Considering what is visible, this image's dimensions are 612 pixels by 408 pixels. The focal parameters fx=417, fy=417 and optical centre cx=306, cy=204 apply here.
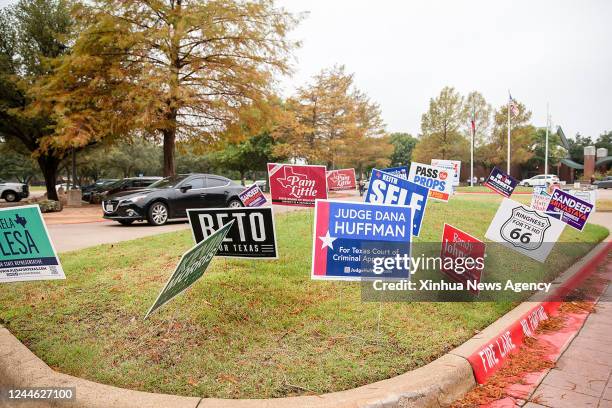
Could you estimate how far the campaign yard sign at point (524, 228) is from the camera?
5734 mm

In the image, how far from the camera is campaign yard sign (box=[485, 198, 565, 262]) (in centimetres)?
573

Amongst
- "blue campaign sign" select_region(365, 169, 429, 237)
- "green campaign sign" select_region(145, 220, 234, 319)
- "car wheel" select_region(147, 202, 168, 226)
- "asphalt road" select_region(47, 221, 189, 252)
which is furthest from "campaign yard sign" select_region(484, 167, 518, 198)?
"car wheel" select_region(147, 202, 168, 226)

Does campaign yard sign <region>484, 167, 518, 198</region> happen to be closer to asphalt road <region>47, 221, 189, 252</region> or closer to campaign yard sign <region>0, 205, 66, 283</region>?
asphalt road <region>47, 221, 189, 252</region>

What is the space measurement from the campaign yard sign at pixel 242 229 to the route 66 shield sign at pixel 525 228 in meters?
3.47

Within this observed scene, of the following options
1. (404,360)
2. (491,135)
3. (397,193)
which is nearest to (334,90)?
(491,135)

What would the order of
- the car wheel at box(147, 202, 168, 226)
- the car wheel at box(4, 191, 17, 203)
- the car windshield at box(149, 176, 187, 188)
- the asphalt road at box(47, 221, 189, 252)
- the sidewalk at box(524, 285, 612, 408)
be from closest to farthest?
the sidewalk at box(524, 285, 612, 408) < the asphalt road at box(47, 221, 189, 252) < the car wheel at box(147, 202, 168, 226) < the car windshield at box(149, 176, 187, 188) < the car wheel at box(4, 191, 17, 203)

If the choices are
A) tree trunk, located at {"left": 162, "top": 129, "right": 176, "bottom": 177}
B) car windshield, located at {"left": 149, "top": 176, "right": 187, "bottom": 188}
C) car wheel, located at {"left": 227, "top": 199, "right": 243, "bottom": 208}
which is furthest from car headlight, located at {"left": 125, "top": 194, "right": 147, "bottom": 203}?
tree trunk, located at {"left": 162, "top": 129, "right": 176, "bottom": 177}

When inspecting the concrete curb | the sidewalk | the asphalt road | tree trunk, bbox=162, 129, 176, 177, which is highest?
tree trunk, bbox=162, 129, 176, 177

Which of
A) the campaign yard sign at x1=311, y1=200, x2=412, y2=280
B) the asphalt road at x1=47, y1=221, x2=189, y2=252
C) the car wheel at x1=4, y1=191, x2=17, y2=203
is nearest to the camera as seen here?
the campaign yard sign at x1=311, y1=200, x2=412, y2=280

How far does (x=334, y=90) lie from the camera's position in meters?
32.8

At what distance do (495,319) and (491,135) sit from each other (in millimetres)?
48396

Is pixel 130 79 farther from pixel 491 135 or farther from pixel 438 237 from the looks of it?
pixel 491 135

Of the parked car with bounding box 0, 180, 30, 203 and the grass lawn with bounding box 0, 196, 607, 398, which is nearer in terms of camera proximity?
the grass lawn with bounding box 0, 196, 607, 398

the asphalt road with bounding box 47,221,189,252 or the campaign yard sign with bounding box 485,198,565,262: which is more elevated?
the campaign yard sign with bounding box 485,198,565,262
